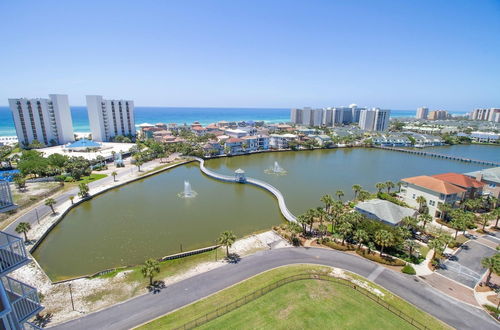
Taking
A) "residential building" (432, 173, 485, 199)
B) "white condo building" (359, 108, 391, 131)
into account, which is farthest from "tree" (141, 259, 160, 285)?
"white condo building" (359, 108, 391, 131)

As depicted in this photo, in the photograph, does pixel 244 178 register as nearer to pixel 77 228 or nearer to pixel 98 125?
pixel 77 228

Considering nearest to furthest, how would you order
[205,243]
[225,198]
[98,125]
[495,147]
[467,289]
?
[467,289]
[205,243]
[225,198]
[98,125]
[495,147]

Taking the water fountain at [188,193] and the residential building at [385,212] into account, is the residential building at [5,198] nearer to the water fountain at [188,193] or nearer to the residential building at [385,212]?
the water fountain at [188,193]

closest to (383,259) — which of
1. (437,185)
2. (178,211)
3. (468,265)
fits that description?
(468,265)

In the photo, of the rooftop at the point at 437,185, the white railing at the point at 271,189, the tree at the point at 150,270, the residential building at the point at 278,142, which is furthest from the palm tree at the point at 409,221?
the residential building at the point at 278,142

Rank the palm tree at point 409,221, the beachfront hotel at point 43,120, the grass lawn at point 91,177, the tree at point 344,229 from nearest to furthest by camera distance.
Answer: the tree at point 344,229 < the palm tree at point 409,221 < the grass lawn at point 91,177 < the beachfront hotel at point 43,120

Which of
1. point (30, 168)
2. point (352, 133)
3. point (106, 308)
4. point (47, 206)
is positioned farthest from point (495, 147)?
point (30, 168)
